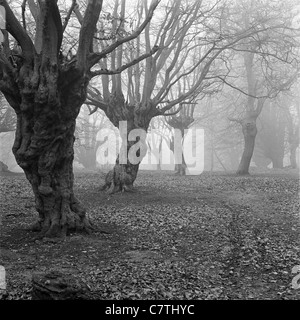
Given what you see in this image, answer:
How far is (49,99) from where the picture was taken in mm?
9516

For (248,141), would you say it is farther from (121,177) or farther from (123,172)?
(121,177)

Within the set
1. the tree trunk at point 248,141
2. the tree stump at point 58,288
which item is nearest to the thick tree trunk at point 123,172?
the tree stump at point 58,288

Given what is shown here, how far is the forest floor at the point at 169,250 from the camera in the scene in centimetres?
698

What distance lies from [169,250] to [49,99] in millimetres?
4450

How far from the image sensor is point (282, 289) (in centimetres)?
696

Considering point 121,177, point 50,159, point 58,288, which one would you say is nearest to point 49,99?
point 50,159

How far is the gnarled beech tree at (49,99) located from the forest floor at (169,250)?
86cm

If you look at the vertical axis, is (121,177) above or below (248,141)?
below

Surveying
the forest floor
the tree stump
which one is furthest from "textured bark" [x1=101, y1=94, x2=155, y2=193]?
the tree stump

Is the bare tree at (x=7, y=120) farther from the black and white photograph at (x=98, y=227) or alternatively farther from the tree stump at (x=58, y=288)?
the tree stump at (x=58, y=288)

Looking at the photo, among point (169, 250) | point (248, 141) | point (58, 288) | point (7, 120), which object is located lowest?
point (169, 250)

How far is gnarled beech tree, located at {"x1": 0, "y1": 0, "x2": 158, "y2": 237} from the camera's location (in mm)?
9500
